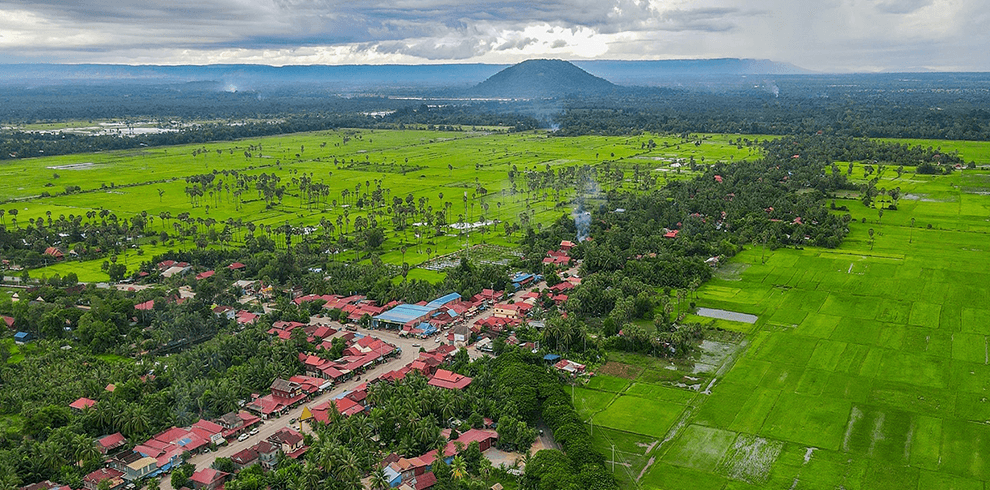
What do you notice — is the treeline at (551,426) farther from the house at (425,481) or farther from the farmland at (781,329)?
the house at (425,481)

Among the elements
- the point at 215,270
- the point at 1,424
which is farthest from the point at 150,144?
the point at 1,424

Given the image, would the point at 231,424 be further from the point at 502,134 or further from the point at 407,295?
the point at 502,134

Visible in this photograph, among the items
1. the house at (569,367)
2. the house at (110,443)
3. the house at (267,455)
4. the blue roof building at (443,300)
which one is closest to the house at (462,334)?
the blue roof building at (443,300)

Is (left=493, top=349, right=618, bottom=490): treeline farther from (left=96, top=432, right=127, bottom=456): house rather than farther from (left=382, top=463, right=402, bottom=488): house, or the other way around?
(left=96, top=432, right=127, bottom=456): house

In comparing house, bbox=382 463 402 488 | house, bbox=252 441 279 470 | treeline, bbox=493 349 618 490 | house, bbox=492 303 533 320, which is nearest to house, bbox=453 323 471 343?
house, bbox=492 303 533 320

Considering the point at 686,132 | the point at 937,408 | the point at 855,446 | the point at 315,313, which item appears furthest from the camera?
the point at 686,132
